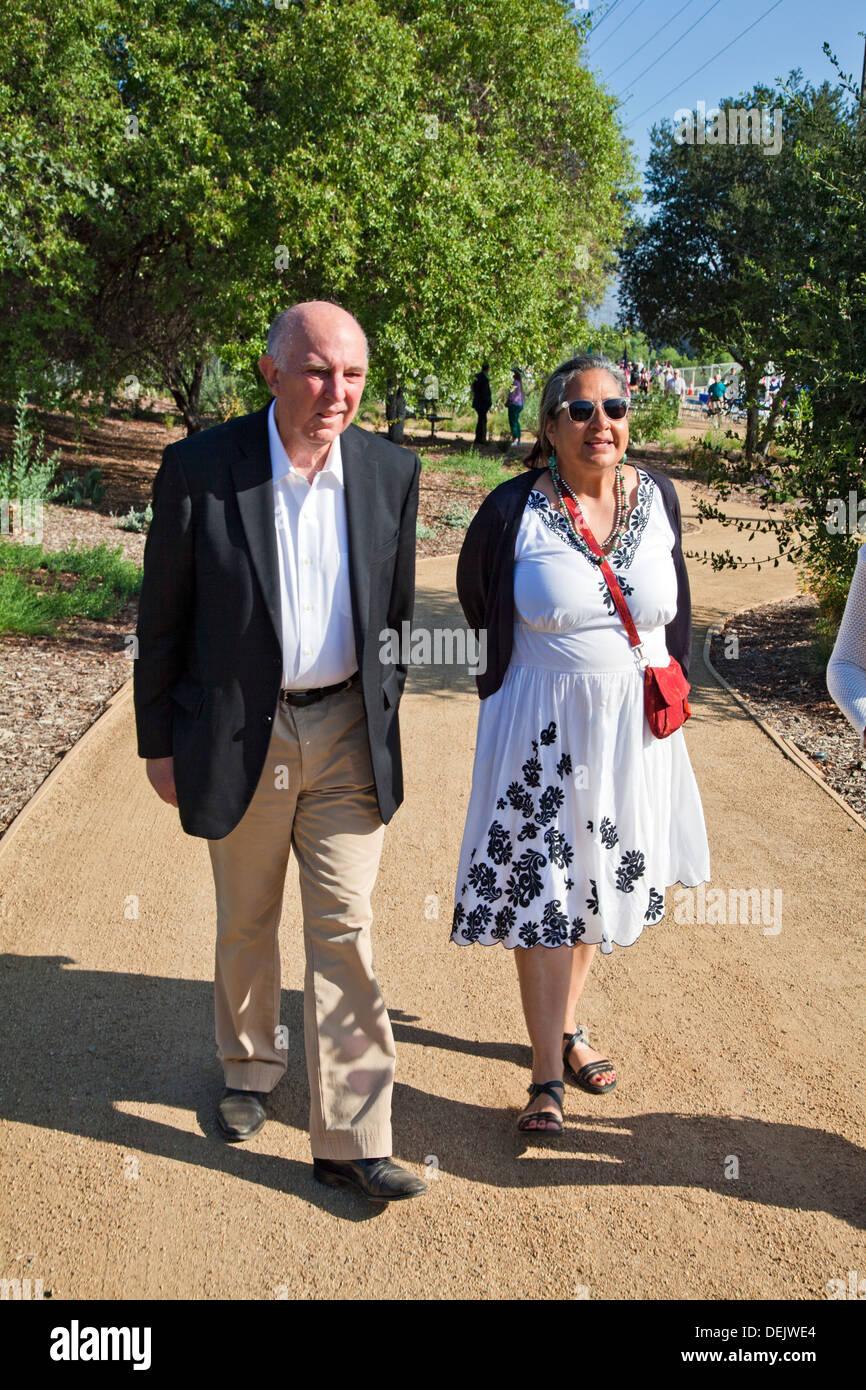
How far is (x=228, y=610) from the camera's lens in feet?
10.2

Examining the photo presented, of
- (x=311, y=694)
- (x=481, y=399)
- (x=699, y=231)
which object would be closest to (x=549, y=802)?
(x=311, y=694)

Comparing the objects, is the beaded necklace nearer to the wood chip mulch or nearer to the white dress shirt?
the white dress shirt

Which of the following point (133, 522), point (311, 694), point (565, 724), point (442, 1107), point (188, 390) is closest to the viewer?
point (311, 694)

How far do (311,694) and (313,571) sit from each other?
1.15ft

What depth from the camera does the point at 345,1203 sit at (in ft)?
10.7

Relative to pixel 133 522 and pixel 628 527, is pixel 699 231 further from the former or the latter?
pixel 628 527

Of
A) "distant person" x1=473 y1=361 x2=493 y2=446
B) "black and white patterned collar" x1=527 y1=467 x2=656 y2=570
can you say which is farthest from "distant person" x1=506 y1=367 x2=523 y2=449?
"black and white patterned collar" x1=527 y1=467 x2=656 y2=570

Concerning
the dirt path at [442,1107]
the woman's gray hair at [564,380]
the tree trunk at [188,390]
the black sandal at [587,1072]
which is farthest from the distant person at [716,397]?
the tree trunk at [188,390]

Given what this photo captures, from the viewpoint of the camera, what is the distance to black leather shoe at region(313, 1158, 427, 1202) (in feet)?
10.6

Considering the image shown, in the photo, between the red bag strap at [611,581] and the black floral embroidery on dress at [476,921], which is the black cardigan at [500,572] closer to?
the red bag strap at [611,581]
